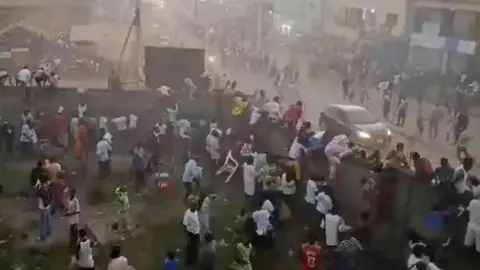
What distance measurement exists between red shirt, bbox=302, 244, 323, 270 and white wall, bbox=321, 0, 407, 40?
7.53 feet

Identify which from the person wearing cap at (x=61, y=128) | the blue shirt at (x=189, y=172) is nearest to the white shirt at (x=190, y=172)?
the blue shirt at (x=189, y=172)

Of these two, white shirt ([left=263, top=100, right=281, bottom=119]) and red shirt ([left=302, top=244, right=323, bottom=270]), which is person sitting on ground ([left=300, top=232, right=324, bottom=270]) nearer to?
red shirt ([left=302, top=244, right=323, bottom=270])

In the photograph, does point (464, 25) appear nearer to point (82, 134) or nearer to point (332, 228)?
point (332, 228)

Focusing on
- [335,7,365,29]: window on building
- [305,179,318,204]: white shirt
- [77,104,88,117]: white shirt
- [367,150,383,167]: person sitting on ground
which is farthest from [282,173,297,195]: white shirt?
[77,104,88,117]: white shirt

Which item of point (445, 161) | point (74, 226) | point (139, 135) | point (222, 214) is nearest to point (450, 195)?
point (445, 161)

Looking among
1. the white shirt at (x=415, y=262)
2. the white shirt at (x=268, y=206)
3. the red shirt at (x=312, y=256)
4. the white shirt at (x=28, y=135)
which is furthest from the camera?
the white shirt at (x=28, y=135)

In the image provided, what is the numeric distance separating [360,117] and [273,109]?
99 cm

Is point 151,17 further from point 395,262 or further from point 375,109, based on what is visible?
point 395,262

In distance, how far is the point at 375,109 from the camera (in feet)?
24.3

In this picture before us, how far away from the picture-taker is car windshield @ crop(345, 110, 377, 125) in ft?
24.3

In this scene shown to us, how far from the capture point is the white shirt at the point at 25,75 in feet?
25.6

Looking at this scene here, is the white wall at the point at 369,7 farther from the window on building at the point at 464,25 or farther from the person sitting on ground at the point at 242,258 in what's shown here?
the person sitting on ground at the point at 242,258

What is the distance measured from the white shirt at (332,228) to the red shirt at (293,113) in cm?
117

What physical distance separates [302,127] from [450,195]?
1.74 metres
